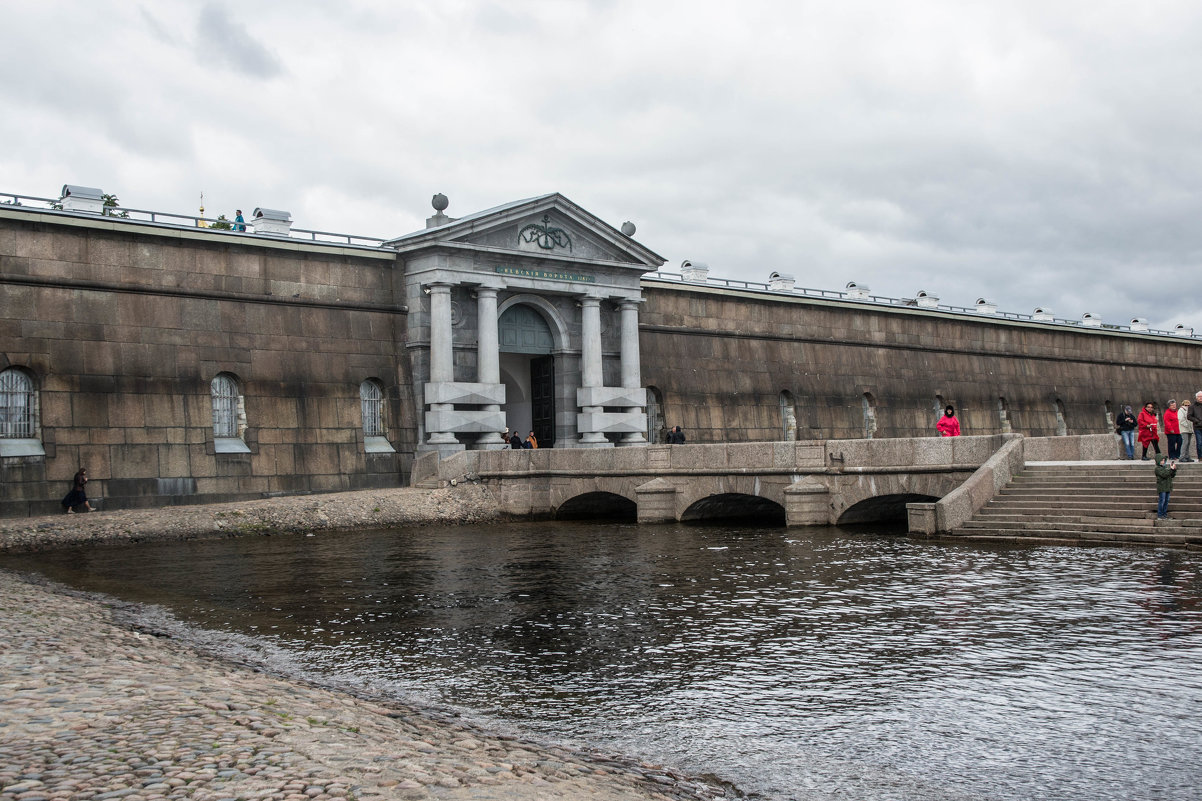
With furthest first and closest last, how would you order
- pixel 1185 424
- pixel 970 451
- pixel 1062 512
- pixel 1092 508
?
1. pixel 1185 424
2. pixel 970 451
3. pixel 1062 512
4. pixel 1092 508

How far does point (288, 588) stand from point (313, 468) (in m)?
13.8

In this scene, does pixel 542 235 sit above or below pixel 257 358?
above

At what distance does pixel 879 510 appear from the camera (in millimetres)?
26234

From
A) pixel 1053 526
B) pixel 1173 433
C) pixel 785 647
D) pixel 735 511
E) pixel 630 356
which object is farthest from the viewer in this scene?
pixel 630 356

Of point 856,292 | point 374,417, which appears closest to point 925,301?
point 856,292

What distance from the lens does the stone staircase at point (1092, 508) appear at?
19.2 m

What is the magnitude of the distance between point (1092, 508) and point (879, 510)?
6.24m

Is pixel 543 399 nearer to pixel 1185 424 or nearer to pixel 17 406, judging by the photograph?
pixel 17 406

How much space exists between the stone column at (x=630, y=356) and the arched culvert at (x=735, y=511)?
22.6 feet

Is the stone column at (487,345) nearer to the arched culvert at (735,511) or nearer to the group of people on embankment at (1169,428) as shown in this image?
the arched culvert at (735,511)

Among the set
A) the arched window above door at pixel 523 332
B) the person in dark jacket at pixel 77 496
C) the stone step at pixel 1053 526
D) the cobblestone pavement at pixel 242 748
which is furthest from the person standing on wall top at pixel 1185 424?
→ the person in dark jacket at pixel 77 496

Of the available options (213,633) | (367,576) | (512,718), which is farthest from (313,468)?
(512,718)

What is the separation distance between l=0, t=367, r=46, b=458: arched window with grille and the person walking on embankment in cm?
2356

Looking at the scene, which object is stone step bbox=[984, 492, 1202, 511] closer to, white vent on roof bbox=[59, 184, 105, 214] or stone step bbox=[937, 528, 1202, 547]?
stone step bbox=[937, 528, 1202, 547]
